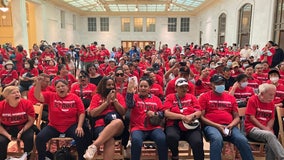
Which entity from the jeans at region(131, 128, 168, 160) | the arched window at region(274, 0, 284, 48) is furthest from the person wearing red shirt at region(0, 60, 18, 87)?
the arched window at region(274, 0, 284, 48)

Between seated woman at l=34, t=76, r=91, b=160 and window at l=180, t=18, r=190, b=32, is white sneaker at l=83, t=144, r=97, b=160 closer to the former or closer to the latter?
seated woman at l=34, t=76, r=91, b=160

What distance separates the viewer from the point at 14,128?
124 inches

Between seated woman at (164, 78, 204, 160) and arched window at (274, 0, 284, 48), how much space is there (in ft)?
24.4

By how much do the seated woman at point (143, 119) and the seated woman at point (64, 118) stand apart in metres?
0.68

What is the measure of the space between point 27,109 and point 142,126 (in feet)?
5.21

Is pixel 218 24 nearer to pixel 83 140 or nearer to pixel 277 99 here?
pixel 277 99

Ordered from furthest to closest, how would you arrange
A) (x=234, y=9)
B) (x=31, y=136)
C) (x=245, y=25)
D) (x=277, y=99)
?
(x=234, y=9)
(x=245, y=25)
(x=277, y=99)
(x=31, y=136)

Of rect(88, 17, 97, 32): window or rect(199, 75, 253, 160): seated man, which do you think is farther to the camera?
rect(88, 17, 97, 32): window

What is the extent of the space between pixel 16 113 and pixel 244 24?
1200 cm

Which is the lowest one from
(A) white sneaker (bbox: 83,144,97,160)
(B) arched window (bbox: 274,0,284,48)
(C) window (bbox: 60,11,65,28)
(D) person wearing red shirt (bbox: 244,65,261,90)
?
(A) white sneaker (bbox: 83,144,97,160)

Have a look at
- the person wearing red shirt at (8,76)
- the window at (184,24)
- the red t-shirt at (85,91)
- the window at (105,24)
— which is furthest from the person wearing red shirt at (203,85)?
the window at (105,24)

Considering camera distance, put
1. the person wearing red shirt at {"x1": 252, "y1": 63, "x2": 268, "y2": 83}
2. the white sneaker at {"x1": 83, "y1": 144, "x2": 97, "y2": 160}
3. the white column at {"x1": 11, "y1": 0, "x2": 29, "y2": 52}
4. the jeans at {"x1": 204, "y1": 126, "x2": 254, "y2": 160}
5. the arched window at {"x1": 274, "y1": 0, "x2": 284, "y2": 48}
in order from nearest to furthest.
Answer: the white sneaker at {"x1": 83, "y1": 144, "x2": 97, "y2": 160}, the jeans at {"x1": 204, "y1": 126, "x2": 254, "y2": 160}, the person wearing red shirt at {"x1": 252, "y1": 63, "x2": 268, "y2": 83}, the arched window at {"x1": 274, "y1": 0, "x2": 284, "y2": 48}, the white column at {"x1": 11, "y1": 0, "x2": 29, "y2": 52}

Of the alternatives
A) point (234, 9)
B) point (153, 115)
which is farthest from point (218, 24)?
point (153, 115)

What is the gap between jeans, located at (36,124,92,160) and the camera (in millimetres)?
2994
